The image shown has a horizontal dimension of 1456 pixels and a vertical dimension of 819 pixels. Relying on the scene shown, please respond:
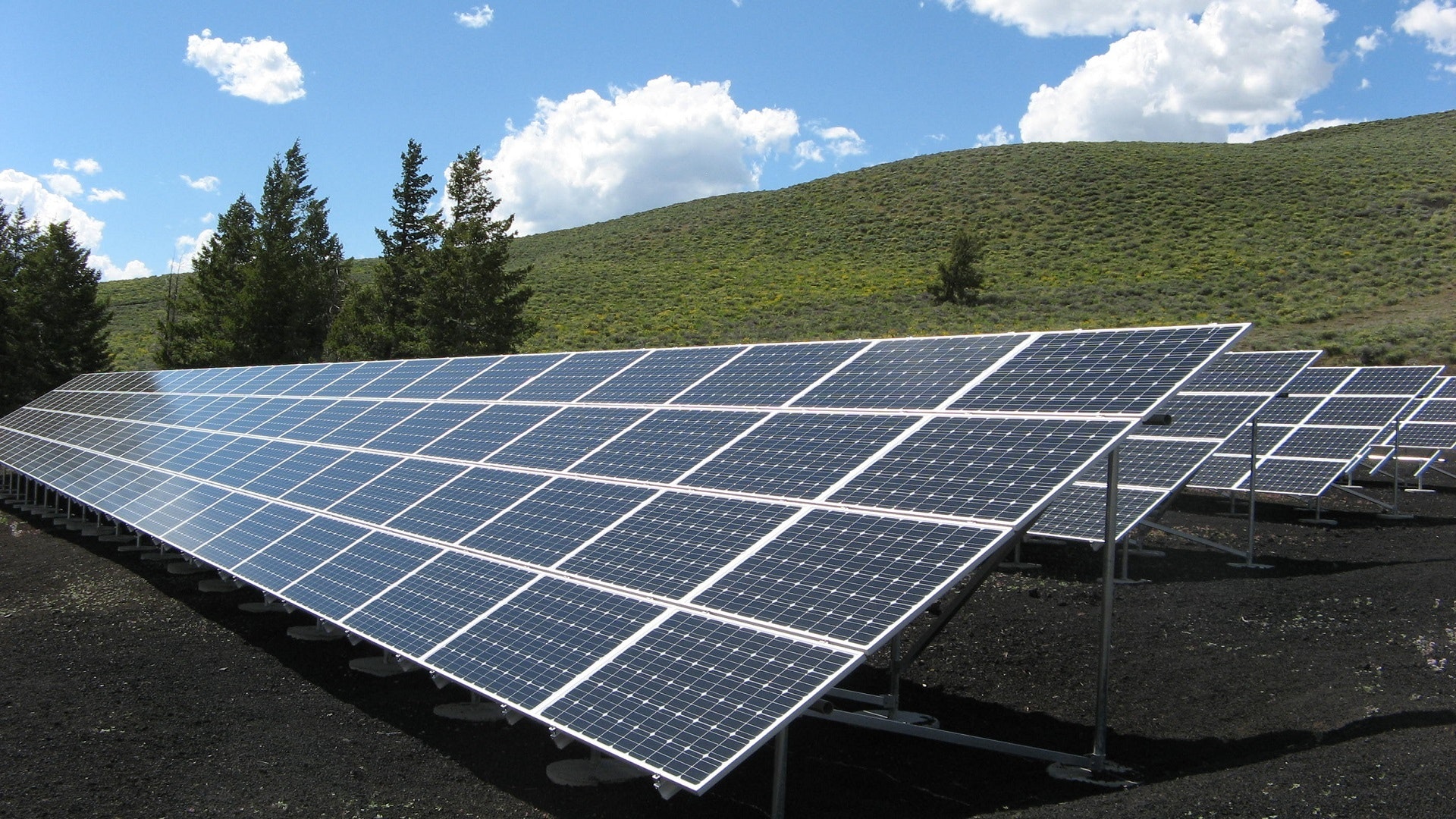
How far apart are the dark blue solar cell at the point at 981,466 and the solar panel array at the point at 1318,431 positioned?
1396cm

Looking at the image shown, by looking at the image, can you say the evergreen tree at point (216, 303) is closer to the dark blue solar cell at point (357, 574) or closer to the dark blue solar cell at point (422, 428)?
the dark blue solar cell at point (422, 428)

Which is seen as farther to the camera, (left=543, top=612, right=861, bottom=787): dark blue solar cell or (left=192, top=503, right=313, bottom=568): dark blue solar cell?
(left=192, top=503, right=313, bottom=568): dark blue solar cell

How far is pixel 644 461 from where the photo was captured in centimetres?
1037

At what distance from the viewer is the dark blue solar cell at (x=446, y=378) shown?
16688mm

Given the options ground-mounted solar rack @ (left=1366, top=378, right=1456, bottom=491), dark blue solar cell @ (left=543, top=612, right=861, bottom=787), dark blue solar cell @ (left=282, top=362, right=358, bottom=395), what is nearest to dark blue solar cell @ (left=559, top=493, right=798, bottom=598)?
dark blue solar cell @ (left=543, top=612, right=861, bottom=787)

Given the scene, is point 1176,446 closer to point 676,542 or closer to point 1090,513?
point 1090,513

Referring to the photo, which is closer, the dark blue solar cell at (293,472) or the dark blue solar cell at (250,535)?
the dark blue solar cell at (250,535)

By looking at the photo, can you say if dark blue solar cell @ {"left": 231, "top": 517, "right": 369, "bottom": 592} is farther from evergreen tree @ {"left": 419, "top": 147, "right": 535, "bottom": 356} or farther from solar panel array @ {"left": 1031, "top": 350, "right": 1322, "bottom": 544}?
evergreen tree @ {"left": 419, "top": 147, "right": 535, "bottom": 356}

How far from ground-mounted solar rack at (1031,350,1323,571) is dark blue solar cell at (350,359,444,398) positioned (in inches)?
425

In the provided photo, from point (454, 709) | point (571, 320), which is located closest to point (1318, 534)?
point (454, 709)

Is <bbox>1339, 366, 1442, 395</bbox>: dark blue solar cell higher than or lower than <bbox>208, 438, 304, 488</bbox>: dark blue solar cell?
higher

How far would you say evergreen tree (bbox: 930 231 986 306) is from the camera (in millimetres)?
55406

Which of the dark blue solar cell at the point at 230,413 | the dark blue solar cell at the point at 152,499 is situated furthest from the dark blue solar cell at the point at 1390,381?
the dark blue solar cell at the point at 152,499

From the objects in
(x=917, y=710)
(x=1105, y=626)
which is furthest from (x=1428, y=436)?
(x=1105, y=626)
